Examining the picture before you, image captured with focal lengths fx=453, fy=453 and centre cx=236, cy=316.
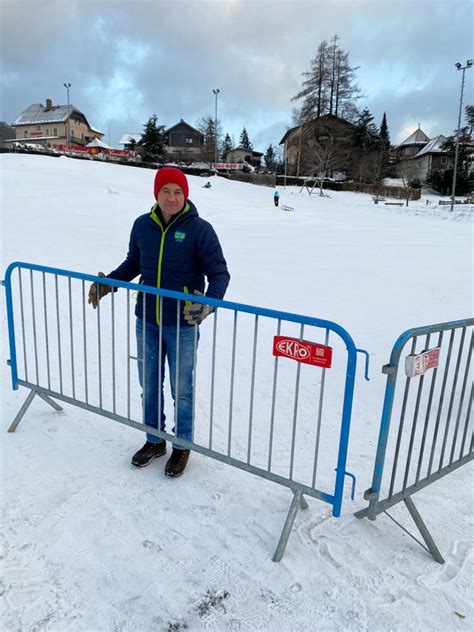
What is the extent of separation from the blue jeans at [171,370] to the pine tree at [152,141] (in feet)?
221

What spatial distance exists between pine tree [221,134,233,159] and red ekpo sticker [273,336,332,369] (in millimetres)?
88875

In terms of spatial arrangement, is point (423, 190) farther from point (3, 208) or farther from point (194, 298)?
point (194, 298)

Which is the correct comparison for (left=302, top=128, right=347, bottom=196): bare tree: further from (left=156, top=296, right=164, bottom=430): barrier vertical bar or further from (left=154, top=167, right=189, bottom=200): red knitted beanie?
(left=156, top=296, right=164, bottom=430): barrier vertical bar

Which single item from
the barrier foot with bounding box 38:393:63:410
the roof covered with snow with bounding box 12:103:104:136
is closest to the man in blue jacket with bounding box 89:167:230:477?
the barrier foot with bounding box 38:393:63:410

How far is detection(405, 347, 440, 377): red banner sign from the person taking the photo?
8.05 ft

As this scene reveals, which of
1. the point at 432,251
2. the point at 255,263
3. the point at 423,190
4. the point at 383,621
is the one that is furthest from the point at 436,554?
the point at 423,190

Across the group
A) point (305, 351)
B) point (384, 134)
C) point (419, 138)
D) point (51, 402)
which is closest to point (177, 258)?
point (305, 351)

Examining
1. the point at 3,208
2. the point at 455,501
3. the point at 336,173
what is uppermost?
the point at 336,173

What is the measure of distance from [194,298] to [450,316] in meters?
6.77

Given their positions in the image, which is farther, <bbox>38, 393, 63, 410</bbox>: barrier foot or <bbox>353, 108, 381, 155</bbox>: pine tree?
<bbox>353, 108, 381, 155</bbox>: pine tree

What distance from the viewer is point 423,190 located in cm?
5953

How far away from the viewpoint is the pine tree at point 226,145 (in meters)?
87.0

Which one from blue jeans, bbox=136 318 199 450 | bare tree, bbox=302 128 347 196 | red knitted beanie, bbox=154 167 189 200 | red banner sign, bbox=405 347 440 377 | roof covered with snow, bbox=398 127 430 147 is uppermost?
roof covered with snow, bbox=398 127 430 147

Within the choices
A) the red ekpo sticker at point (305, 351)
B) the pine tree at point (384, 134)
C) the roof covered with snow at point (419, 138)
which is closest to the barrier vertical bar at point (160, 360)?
the red ekpo sticker at point (305, 351)
